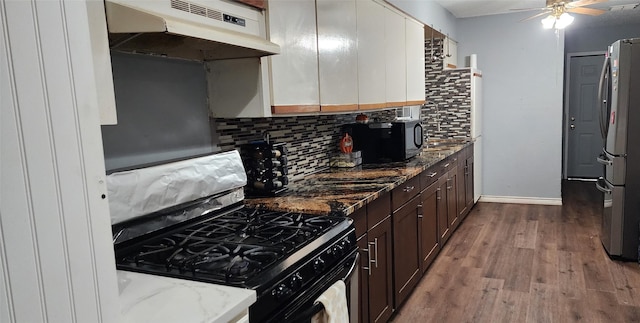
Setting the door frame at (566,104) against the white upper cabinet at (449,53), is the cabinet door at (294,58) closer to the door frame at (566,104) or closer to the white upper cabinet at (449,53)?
the white upper cabinet at (449,53)

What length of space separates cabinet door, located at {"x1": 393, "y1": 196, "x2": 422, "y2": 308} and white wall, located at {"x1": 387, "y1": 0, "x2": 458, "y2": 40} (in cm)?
165

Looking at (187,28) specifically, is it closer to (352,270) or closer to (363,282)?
(352,270)

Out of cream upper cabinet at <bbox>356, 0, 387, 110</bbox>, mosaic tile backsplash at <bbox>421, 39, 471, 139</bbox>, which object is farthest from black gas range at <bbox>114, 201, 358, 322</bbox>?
mosaic tile backsplash at <bbox>421, 39, 471, 139</bbox>

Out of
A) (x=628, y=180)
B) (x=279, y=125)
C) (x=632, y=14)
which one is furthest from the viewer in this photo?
(x=632, y=14)

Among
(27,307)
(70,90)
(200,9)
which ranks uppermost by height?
(200,9)

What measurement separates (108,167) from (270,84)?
0.74 meters

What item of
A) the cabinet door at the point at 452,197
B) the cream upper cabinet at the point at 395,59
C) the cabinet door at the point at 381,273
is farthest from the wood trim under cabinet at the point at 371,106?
the cabinet door at the point at 452,197

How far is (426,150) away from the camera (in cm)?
419

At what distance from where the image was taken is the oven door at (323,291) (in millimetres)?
1420

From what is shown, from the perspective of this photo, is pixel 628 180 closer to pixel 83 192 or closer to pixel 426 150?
pixel 426 150

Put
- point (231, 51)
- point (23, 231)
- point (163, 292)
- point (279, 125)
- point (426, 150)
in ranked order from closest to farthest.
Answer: point (23, 231)
point (163, 292)
point (231, 51)
point (279, 125)
point (426, 150)

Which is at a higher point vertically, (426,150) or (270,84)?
(270,84)

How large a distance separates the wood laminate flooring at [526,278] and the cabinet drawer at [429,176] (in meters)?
0.70

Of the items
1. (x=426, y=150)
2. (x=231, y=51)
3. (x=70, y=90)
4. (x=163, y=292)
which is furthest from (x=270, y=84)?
(x=426, y=150)
